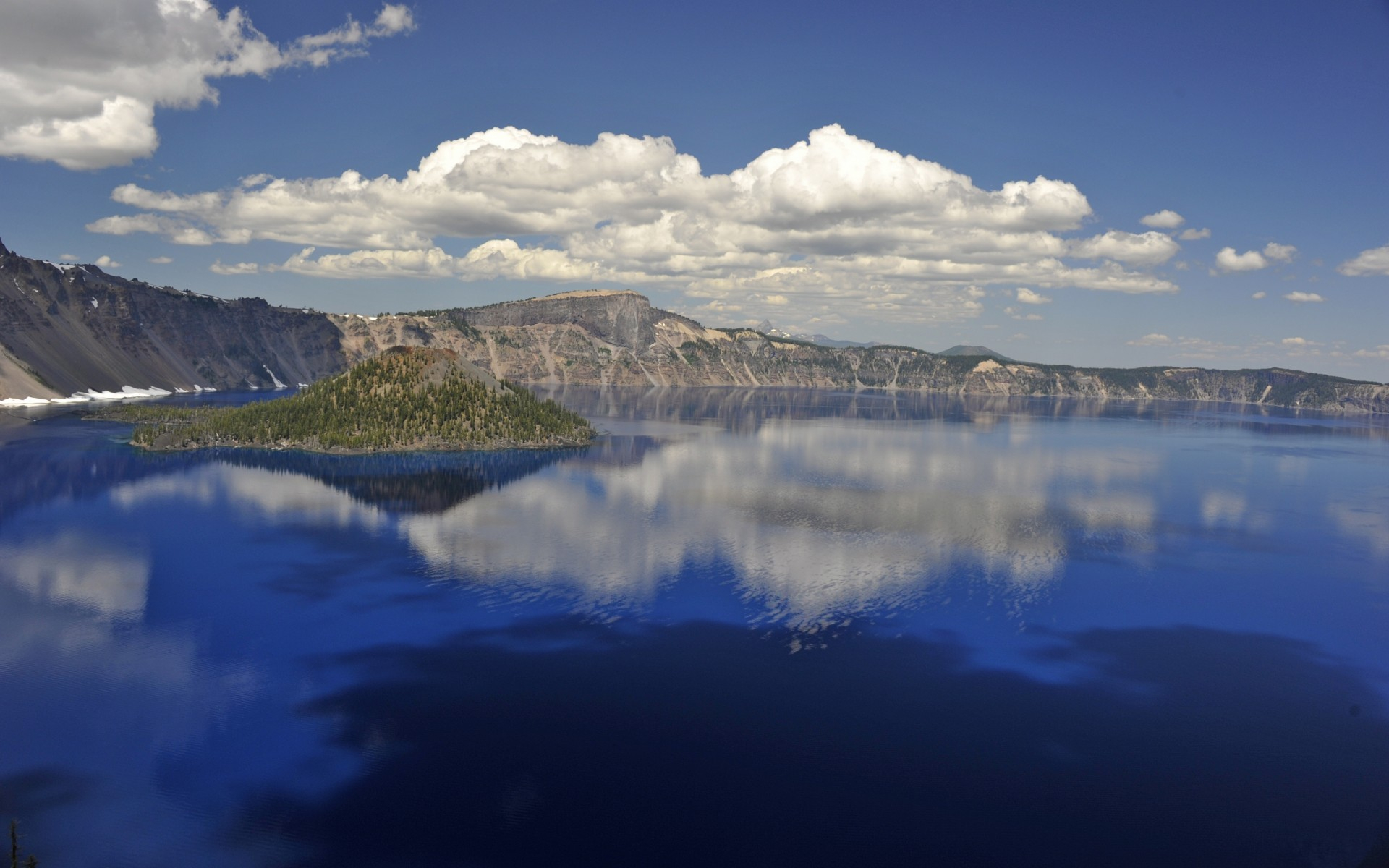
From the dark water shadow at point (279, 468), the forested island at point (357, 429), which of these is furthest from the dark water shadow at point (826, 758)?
the forested island at point (357, 429)

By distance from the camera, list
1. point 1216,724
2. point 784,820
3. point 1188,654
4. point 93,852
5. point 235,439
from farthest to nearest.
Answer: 1. point 235,439
2. point 1188,654
3. point 1216,724
4. point 784,820
5. point 93,852

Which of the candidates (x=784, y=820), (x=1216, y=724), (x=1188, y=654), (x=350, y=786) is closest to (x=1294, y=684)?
(x=1188, y=654)

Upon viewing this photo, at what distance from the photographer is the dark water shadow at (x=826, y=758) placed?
132 ft

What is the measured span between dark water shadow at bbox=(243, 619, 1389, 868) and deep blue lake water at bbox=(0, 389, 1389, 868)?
253 millimetres

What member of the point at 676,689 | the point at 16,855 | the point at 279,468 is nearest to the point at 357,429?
the point at 279,468

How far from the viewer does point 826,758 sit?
48.2 metres

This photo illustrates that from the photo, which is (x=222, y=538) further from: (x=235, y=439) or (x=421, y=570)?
(x=235, y=439)

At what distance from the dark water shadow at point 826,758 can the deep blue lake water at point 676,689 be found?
10.0 inches

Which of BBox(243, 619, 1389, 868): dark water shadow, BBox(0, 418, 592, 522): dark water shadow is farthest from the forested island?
BBox(243, 619, 1389, 868): dark water shadow

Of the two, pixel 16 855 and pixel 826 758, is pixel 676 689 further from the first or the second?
pixel 16 855

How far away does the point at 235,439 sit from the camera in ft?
610

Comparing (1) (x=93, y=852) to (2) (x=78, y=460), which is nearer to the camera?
(1) (x=93, y=852)

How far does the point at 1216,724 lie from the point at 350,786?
55.5 metres

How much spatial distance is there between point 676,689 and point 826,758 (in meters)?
12.8
